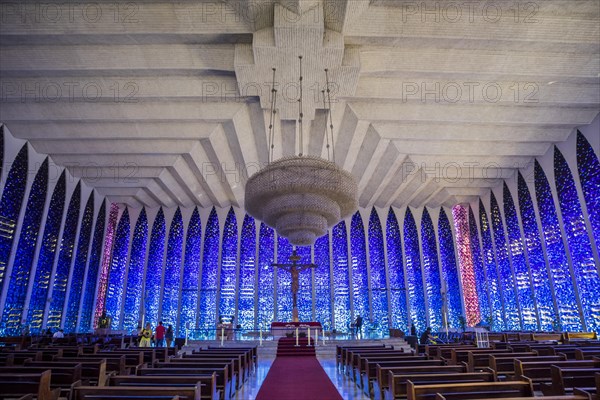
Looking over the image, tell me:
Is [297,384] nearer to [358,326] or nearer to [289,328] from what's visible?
[289,328]

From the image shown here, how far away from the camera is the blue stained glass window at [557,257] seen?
11938 mm

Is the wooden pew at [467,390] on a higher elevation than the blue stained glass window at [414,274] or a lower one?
lower

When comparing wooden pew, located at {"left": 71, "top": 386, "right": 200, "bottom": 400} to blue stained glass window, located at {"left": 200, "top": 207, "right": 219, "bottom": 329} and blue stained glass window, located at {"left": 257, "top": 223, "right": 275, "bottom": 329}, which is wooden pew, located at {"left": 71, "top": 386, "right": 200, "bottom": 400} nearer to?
blue stained glass window, located at {"left": 257, "top": 223, "right": 275, "bottom": 329}

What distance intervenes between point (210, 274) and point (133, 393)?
15.1 meters

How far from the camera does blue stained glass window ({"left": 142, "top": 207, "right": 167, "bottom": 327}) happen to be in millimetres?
17062

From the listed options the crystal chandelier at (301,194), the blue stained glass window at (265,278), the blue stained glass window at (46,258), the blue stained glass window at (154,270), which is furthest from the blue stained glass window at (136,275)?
the crystal chandelier at (301,194)

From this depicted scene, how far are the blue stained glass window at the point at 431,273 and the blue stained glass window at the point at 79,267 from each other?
1562 cm

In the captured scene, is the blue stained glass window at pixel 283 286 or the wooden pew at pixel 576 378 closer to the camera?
the wooden pew at pixel 576 378

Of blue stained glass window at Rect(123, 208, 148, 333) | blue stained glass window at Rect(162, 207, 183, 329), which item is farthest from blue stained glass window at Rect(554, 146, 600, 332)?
blue stained glass window at Rect(123, 208, 148, 333)

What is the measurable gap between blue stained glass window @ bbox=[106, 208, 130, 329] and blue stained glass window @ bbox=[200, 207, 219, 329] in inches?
154

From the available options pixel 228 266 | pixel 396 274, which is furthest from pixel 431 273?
pixel 228 266

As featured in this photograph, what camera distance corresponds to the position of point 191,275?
688 inches

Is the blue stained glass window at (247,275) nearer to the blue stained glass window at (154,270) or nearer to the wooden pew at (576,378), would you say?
the blue stained glass window at (154,270)

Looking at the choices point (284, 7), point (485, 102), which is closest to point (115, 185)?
point (284, 7)
